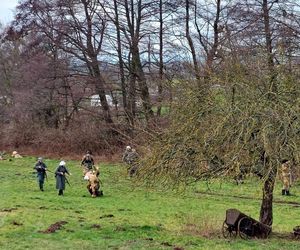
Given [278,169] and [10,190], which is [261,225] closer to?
[278,169]

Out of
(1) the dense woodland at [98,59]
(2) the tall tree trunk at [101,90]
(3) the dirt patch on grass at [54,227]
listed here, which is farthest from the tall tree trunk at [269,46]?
(2) the tall tree trunk at [101,90]

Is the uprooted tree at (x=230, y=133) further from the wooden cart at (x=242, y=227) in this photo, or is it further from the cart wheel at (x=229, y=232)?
the cart wheel at (x=229, y=232)

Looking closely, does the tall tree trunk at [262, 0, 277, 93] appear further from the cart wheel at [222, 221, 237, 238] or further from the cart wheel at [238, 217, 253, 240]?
the cart wheel at [222, 221, 237, 238]

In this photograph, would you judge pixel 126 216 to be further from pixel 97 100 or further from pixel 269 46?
pixel 97 100

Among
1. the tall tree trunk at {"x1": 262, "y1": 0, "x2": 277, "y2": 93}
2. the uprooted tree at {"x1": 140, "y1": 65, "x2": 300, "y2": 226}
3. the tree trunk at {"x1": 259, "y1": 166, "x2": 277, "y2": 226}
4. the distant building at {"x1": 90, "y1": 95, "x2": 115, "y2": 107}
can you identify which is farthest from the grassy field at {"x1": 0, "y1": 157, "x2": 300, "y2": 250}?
the distant building at {"x1": 90, "y1": 95, "x2": 115, "y2": 107}

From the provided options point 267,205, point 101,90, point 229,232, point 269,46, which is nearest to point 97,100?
point 101,90

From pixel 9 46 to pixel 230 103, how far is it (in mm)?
51150

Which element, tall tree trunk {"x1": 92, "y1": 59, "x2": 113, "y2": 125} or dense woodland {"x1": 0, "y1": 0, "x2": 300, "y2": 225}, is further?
tall tree trunk {"x1": 92, "y1": 59, "x2": 113, "y2": 125}

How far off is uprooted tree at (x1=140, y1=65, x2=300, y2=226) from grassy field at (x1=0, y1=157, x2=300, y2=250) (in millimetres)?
1554

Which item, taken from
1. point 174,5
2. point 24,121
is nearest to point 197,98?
point 174,5

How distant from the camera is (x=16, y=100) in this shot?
187 ft

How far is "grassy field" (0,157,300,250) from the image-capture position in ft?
54.4

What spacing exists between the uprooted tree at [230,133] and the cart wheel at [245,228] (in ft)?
2.92

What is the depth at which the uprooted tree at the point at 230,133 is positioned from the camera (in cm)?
1598
